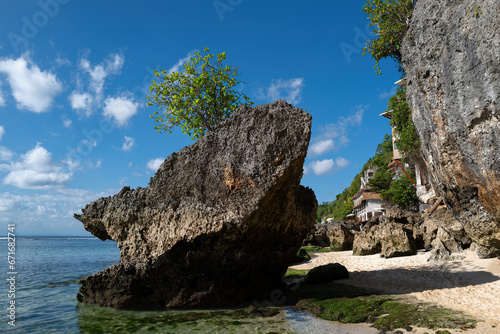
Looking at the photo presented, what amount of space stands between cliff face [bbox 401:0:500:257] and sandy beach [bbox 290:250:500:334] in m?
1.42

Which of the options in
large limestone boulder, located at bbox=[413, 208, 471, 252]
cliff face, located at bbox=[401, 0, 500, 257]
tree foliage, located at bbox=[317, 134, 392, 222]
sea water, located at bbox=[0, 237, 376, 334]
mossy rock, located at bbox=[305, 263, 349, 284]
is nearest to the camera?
sea water, located at bbox=[0, 237, 376, 334]

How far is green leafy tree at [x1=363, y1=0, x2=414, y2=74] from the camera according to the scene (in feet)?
60.0

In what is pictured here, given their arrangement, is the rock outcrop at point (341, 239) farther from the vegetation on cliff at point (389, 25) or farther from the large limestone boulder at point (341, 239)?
the vegetation on cliff at point (389, 25)

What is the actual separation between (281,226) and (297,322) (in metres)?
3.14

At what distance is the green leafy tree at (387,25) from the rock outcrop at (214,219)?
12116mm

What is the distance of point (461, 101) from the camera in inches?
427

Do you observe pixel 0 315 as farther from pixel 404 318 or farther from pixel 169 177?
pixel 404 318

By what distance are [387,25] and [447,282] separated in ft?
46.3

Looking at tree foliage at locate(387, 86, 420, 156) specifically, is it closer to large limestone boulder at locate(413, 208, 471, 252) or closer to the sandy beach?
large limestone boulder at locate(413, 208, 471, 252)

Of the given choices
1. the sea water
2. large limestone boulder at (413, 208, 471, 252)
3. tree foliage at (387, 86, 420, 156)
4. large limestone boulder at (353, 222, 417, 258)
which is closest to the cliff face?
large limestone boulder at (413, 208, 471, 252)

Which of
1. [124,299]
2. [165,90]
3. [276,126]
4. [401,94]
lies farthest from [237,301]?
[401,94]

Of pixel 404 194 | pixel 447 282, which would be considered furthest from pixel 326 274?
pixel 404 194

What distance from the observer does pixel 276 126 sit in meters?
10.2

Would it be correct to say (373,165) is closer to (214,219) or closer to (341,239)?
(341,239)
